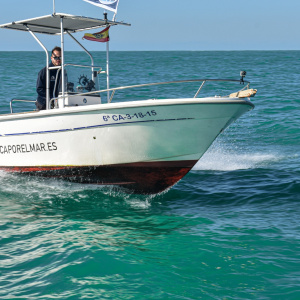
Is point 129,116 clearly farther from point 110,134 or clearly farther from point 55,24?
point 55,24

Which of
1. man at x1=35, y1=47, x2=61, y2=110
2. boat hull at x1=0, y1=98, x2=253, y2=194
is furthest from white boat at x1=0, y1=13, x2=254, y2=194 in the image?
man at x1=35, y1=47, x2=61, y2=110

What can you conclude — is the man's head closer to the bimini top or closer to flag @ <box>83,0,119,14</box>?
the bimini top

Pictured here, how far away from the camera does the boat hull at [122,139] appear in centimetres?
737

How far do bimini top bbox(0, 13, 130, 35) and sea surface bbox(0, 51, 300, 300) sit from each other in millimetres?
2985

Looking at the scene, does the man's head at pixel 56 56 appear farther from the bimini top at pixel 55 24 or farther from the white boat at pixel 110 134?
the bimini top at pixel 55 24

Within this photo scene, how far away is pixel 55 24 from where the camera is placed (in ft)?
29.3

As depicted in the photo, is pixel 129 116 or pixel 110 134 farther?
pixel 110 134

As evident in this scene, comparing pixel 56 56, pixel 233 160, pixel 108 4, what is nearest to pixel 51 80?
pixel 56 56

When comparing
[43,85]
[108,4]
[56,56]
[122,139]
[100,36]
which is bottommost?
[122,139]

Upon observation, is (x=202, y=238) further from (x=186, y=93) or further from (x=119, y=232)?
(x=186, y=93)

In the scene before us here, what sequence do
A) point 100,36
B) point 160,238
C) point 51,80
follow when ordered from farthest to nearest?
point 51,80 < point 100,36 < point 160,238

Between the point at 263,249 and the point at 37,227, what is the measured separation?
10.8 feet

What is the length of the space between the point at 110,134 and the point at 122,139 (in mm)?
219

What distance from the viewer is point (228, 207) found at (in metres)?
7.81
